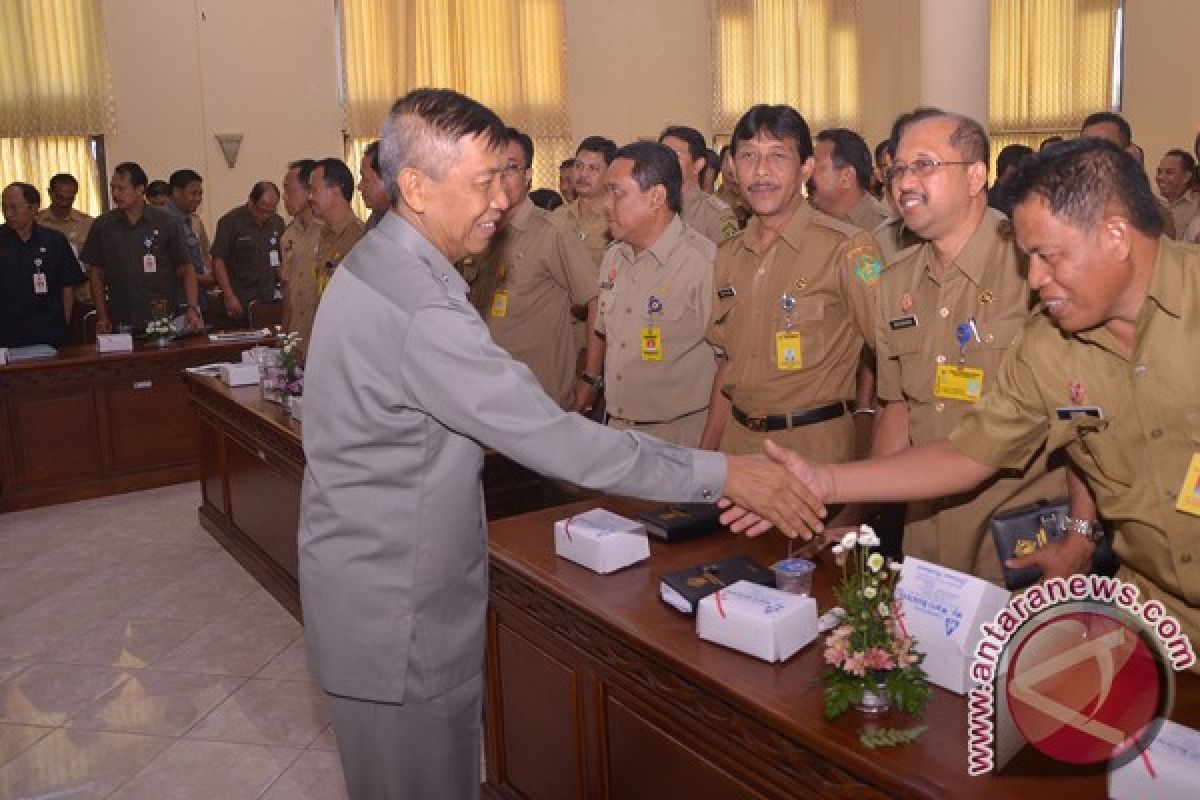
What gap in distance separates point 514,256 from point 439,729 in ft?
10.2

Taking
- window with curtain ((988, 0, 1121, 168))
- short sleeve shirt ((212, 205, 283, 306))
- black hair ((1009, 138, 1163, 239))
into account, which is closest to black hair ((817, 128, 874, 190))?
black hair ((1009, 138, 1163, 239))

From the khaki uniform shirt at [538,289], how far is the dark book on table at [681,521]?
216cm

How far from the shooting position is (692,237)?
3.89 metres

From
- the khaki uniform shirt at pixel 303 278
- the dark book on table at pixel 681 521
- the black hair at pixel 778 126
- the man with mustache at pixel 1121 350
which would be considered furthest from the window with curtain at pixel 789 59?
the man with mustache at pixel 1121 350

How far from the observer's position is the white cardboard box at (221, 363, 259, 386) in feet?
17.4

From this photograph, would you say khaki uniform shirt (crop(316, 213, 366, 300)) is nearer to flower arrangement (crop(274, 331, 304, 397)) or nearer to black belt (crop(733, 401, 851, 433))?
flower arrangement (crop(274, 331, 304, 397))

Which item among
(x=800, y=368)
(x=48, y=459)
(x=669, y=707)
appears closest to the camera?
(x=669, y=707)

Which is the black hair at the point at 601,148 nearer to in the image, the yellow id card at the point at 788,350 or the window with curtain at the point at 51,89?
the yellow id card at the point at 788,350

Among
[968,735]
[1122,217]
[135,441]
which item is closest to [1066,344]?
[1122,217]

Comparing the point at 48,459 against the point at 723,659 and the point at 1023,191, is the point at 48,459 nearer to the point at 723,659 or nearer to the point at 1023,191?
the point at 723,659

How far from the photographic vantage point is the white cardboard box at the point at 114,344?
622 cm

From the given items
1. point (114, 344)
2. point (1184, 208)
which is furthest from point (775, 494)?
point (1184, 208)

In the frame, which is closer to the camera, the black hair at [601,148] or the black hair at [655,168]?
the black hair at [655,168]

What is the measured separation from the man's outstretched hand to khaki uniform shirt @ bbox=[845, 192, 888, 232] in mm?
2888
